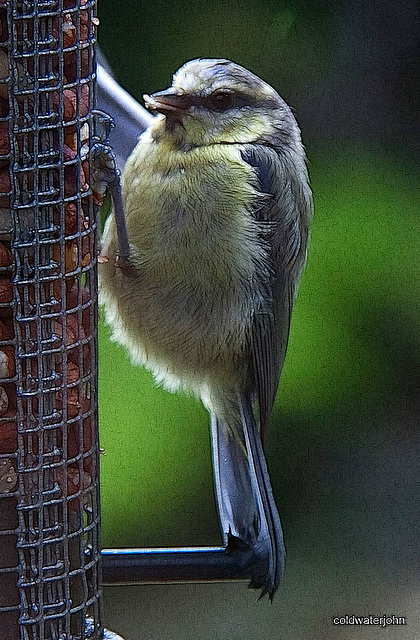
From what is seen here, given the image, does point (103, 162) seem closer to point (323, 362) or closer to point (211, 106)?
point (211, 106)

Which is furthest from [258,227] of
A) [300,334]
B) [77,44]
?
[77,44]

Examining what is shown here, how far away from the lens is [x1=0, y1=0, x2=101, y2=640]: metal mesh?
0.83 meters

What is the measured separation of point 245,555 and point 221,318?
30cm

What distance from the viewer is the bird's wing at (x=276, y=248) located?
1307 mm

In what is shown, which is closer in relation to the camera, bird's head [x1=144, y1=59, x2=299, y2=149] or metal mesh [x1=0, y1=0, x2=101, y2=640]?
metal mesh [x1=0, y1=0, x2=101, y2=640]

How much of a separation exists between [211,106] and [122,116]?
177 millimetres

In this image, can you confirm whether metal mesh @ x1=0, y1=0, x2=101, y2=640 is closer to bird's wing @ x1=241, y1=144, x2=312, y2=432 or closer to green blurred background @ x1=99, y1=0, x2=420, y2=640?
bird's wing @ x1=241, y1=144, x2=312, y2=432

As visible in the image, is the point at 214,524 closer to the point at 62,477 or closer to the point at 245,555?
the point at 245,555

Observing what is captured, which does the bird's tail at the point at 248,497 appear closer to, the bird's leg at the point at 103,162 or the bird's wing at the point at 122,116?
the bird's wing at the point at 122,116

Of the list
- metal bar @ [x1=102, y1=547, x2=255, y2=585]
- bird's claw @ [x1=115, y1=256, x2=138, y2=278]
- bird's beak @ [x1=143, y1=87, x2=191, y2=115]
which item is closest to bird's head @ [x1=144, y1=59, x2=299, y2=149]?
bird's beak @ [x1=143, y1=87, x2=191, y2=115]

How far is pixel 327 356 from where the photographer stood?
1720 mm

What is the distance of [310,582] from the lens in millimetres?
1876

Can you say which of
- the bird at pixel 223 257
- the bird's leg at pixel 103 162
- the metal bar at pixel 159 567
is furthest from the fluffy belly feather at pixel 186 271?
the metal bar at pixel 159 567

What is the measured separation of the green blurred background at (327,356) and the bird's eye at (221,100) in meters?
0.34
